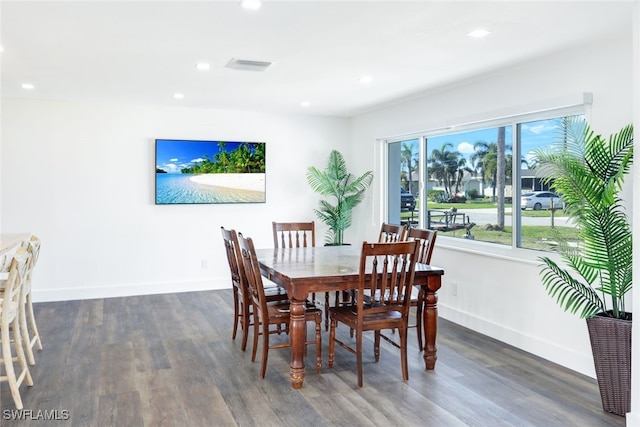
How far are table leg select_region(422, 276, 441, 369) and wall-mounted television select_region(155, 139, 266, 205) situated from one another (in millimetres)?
3553

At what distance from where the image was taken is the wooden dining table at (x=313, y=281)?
3.33 metres

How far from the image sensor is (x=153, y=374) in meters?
3.60

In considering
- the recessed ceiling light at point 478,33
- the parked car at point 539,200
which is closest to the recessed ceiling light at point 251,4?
the recessed ceiling light at point 478,33

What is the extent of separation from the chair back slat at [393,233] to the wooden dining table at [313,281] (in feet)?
1.43

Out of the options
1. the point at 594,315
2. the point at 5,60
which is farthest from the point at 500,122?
the point at 5,60

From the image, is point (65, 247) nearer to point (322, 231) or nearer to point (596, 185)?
point (322, 231)

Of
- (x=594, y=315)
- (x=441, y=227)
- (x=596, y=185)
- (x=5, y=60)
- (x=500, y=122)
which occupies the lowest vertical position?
(x=594, y=315)

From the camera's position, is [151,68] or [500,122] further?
[500,122]

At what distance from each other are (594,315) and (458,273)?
198 cm

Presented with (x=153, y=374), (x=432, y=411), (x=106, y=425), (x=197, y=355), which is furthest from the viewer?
(x=197, y=355)

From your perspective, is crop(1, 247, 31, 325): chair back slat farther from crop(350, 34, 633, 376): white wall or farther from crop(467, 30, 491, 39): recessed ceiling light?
crop(350, 34, 633, 376): white wall

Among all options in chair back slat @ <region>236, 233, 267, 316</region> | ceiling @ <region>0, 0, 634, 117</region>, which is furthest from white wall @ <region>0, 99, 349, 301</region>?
chair back slat @ <region>236, 233, 267, 316</region>

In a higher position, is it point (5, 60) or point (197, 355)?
point (5, 60)

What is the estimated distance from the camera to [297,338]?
3.34 m
